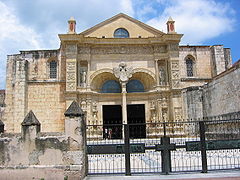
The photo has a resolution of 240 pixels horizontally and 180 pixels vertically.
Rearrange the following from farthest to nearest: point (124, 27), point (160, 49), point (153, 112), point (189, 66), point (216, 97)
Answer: point (189, 66) < point (124, 27) < point (160, 49) < point (153, 112) < point (216, 97)

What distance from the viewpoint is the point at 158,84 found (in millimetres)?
21672

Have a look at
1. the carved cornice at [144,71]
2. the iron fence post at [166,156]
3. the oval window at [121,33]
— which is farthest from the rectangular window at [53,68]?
the iron fence post at [166,156]

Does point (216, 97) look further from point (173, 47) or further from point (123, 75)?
point (123, 75)

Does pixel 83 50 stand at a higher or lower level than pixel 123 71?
higher

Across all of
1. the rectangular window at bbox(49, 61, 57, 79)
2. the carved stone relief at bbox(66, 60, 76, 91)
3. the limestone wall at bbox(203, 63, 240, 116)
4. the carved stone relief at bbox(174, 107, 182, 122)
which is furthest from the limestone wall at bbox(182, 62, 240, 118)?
the rectangular window at bbox(49, 61, 57, 79)

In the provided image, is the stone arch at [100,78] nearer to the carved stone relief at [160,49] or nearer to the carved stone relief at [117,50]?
the carved stone relief at [117,50]

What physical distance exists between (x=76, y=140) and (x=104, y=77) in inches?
619

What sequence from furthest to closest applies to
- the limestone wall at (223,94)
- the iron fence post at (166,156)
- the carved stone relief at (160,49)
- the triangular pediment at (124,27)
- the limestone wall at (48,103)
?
1. the triangular pediment at (124,27)
2. the carved stone relief at (160,49)
3. the limestone wall at (48,103)
4. the limestone wall at (223,94)
5. the iron fence post at (166,156)

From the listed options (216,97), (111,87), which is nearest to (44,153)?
(216,97)

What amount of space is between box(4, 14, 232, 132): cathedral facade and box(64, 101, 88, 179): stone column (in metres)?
13.2

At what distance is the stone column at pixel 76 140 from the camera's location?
7.00 meters

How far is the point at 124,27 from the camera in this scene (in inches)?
919

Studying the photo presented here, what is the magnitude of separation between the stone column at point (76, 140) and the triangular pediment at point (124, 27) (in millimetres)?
16576

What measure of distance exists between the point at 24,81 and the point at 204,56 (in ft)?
60.4
